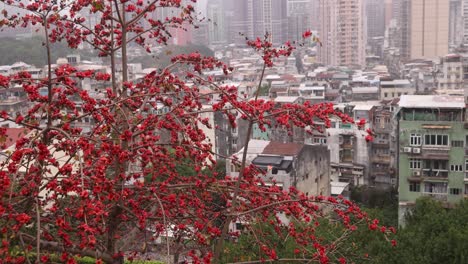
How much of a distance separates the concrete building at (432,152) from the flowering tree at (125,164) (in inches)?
366

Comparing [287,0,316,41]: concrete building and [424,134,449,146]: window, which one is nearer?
[424,134,449,146]: window

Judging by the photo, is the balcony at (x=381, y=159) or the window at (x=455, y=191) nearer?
the window at (x=455, y=191)

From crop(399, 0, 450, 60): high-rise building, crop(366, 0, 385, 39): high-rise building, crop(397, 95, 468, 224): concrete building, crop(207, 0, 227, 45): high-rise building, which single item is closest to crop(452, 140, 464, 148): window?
crop(397, 95, 468, 224): concrete building

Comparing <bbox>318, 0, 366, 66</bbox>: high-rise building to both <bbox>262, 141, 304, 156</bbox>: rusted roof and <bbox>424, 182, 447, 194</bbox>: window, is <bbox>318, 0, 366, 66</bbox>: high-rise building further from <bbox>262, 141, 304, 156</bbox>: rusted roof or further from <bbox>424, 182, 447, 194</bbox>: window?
<bbox>424, 182, 447, 194</bbox>: window

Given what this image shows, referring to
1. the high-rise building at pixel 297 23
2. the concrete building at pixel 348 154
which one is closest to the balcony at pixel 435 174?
the concrete building at pixel 348 154

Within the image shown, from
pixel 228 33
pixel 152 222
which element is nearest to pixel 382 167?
pixel 152 222

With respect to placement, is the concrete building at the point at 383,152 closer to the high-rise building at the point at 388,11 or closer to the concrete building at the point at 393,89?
the concrete building at the point at 393,89

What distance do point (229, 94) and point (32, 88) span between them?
91cm

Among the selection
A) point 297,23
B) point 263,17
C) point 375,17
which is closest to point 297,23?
point 297,23

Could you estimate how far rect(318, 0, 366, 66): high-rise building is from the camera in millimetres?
44500

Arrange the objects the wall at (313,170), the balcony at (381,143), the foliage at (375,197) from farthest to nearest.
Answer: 1. the balcony at (381,143)
2. the foliage at (375,197)
3. the wall at (313,170)

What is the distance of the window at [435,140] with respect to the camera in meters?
Answer: 12.0

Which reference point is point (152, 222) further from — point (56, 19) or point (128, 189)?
point (56, 19)

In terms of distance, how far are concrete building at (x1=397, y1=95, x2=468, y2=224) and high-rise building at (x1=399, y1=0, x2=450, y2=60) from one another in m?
32.8
